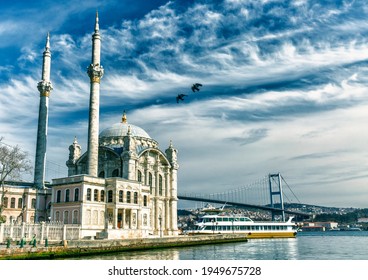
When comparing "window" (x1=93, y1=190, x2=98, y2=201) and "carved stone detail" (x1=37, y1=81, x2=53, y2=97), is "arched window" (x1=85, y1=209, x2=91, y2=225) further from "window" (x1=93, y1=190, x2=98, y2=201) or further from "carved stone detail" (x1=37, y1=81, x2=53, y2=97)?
"carved stone detail" (x1=37, y1=81, x2=53, y2=97)

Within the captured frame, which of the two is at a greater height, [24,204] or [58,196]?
[58,196]

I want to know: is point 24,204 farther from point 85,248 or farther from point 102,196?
point 85,248

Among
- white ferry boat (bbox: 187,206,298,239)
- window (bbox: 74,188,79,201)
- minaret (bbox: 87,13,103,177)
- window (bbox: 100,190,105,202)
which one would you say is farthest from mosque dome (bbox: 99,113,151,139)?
white ferry boat (bbox: 187,206,298,239)

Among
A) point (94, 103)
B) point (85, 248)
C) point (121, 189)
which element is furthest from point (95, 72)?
point (85, 248)

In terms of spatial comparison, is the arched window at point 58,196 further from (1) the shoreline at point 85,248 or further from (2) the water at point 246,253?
(2) the water at point 246,253
